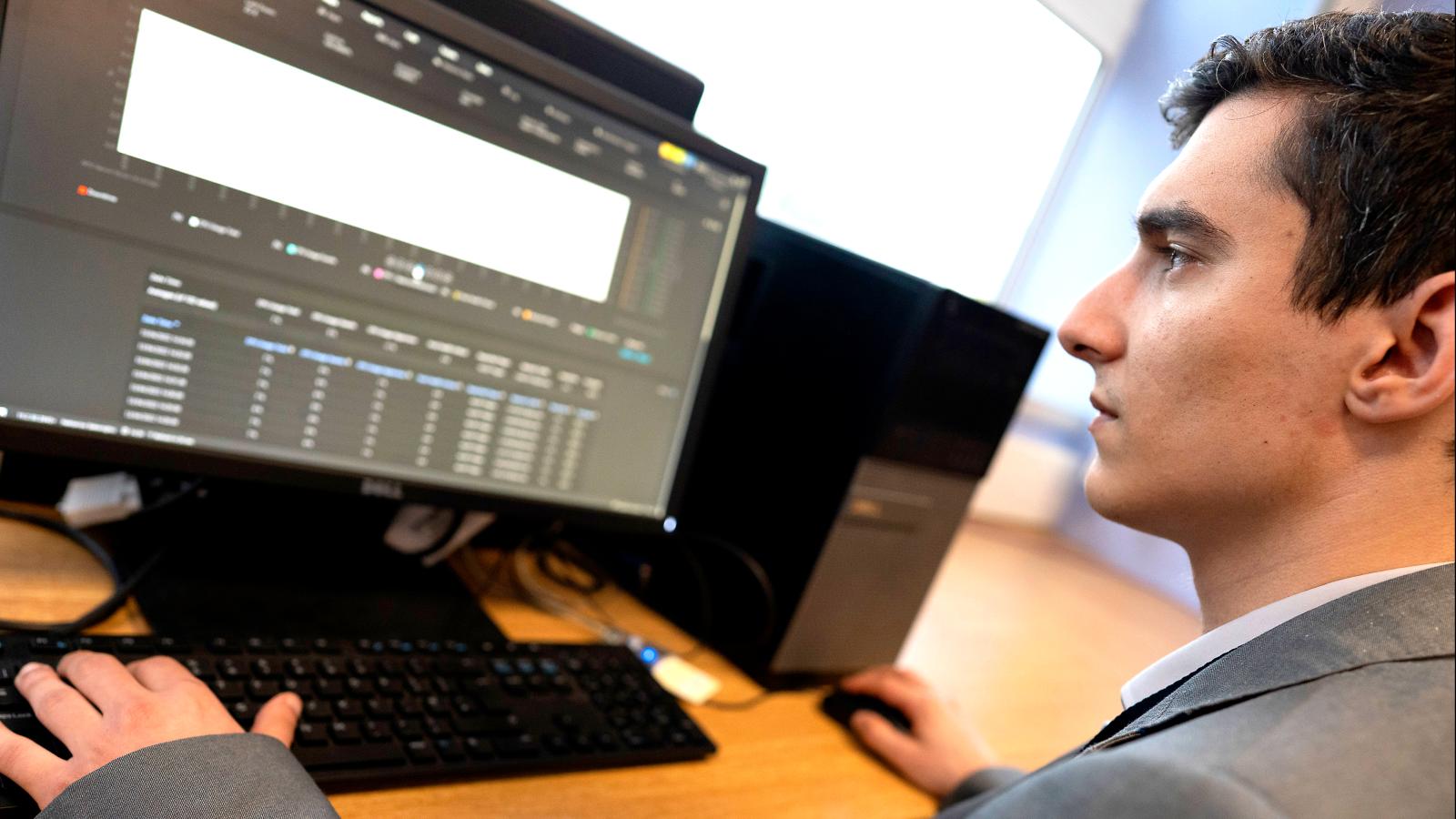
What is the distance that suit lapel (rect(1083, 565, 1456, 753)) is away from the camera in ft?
1.54

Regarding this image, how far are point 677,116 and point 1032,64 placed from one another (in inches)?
32.5

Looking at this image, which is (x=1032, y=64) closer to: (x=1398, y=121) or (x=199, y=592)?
(x=1398, y=121)

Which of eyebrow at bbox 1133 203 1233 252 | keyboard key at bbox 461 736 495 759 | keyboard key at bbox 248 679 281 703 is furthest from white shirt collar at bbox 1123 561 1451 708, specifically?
keyboard key at bbox 248 679 281 703

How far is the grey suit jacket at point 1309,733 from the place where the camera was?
386 millimetres

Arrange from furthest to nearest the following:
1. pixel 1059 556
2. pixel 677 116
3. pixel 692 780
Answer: pixel 1059 556 → pixel 677 116 → pixel 692 780

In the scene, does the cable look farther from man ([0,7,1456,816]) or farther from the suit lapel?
the suit lapel

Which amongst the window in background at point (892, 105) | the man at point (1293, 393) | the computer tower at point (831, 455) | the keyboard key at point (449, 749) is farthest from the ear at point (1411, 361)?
the window in background at point (892, 105)

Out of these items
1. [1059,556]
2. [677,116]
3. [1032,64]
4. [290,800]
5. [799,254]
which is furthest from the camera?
[1059,556]

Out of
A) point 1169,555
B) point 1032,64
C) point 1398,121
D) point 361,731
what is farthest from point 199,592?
point 1169,555

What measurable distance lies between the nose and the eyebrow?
0.17 feet

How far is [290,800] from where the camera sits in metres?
0.48

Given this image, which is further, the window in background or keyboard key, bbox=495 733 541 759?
the window in background

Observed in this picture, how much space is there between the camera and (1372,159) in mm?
597

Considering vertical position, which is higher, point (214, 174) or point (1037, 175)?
point (1037, 175)
